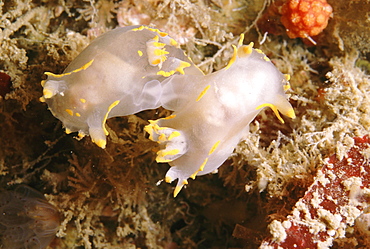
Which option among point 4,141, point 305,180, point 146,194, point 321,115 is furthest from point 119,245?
point 321,115

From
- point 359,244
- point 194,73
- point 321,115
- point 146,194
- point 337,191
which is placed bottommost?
point 146,194

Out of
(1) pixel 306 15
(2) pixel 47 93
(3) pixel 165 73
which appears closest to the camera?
(2) pixel 47 93

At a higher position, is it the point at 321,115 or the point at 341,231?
the point at 321,115

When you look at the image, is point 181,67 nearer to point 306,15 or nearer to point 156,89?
point 156,89

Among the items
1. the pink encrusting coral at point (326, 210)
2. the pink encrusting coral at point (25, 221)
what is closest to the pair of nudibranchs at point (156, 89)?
the pink encrusting coral at point (326, 210)

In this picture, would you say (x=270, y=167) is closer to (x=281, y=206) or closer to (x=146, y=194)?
(x=281, y=206)

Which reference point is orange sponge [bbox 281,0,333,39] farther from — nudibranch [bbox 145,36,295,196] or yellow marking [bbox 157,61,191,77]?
yellow marking [bbox 157,61,191,77]

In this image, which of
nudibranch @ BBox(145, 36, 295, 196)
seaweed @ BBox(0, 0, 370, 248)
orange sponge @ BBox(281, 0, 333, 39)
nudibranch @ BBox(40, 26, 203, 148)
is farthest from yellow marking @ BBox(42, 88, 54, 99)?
orange sponge @ BBox(281, 0, 333, 39)

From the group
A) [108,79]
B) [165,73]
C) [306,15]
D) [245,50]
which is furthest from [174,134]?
[306,15]
